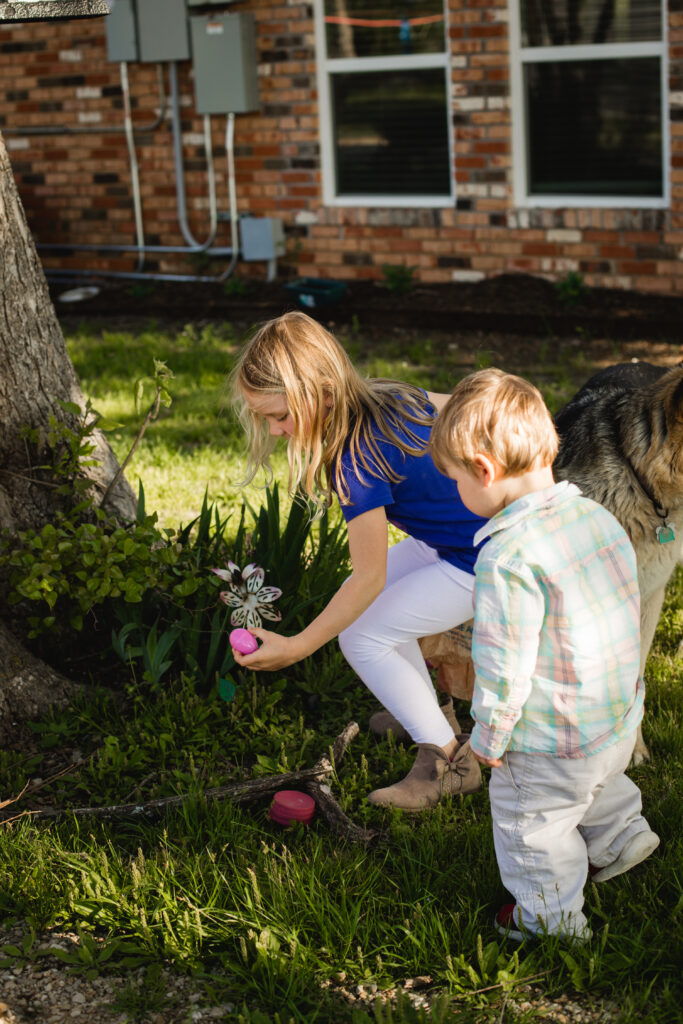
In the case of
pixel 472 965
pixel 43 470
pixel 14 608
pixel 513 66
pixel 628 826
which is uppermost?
pixel 513 66

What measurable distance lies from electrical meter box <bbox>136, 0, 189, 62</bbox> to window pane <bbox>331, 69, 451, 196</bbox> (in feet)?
4.55

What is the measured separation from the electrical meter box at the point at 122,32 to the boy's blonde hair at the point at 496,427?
27.3ft

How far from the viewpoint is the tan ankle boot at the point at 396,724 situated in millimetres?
3725

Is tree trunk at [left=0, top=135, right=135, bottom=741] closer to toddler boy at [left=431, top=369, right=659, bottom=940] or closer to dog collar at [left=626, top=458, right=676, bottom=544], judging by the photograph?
toddler boy at [left=431, top=369, right=659, bottom=940]

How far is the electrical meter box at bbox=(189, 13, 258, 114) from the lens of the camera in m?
9.20

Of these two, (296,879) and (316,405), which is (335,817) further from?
(316,405)

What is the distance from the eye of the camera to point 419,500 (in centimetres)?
326

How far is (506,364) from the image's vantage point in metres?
7.61

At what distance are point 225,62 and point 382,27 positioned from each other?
4.36 ft

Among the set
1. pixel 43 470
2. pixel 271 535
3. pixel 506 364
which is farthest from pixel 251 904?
pixel 506 364

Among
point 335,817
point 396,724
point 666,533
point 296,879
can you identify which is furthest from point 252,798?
point 666,533

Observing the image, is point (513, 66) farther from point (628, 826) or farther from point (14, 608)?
point (628, 826)

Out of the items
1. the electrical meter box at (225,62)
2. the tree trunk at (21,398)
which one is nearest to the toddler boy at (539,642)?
the tree trunk at (21,398)

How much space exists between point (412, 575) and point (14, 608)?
1442mm
